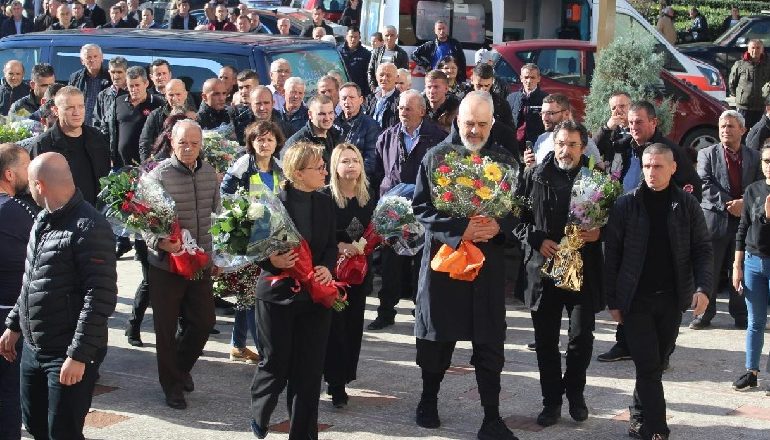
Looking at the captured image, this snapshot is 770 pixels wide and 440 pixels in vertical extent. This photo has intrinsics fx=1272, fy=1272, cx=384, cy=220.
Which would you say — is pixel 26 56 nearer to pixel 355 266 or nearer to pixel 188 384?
pixel 188 384

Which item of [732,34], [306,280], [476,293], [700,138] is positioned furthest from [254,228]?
[732,34]

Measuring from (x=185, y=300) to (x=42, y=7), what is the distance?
65.0 feet

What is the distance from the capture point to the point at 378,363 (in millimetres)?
9703

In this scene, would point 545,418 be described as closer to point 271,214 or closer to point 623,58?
point 271,214

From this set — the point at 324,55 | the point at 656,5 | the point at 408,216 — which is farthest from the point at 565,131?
the point at 656,5

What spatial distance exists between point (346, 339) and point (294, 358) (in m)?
1.34

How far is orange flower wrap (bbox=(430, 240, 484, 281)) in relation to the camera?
7582mm

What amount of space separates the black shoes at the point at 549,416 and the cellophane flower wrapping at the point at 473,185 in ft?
4.59

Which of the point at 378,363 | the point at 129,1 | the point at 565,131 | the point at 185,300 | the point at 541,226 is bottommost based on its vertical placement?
the point at 378,363

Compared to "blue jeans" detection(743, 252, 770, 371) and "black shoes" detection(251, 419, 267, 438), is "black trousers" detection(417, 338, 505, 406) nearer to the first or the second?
"black shoes" detection(251, 419, 267, 438)

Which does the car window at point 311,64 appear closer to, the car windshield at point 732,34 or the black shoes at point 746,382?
the black shoes at point 746,382

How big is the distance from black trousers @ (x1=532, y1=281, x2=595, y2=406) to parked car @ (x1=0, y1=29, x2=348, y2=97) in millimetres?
6132

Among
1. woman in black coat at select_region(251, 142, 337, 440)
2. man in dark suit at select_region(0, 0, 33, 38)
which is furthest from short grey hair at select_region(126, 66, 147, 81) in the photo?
man in dark suit at select_region(0, 0, 33, 38)

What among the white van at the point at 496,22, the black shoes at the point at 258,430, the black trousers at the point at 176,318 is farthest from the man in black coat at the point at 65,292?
the white van at the point at 496,22
